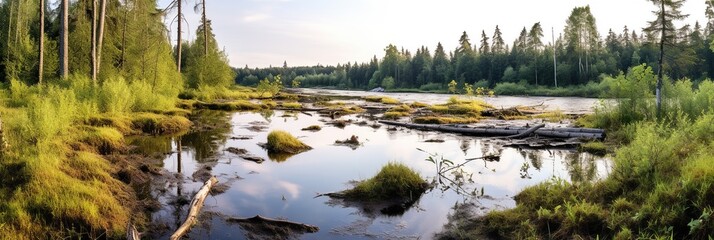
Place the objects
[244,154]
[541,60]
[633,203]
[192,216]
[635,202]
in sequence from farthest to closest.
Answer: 1. [541,60]
2. [244,154]
3. [192,216]
4. [635,202]
5. [633,203]

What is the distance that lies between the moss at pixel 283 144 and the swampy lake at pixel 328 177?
18.1 inches

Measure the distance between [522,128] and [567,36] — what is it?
210ft

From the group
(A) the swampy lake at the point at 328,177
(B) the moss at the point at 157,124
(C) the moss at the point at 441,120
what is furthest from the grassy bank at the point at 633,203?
(C) the moss at the point at 441,120

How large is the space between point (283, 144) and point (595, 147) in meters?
11.0

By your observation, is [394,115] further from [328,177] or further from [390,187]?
[390,187]

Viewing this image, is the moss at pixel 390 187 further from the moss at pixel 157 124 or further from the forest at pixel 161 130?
the moss at pixel 157 124

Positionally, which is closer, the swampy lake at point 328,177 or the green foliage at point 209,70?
the swampy lake at point 328,177

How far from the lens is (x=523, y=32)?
91.4 meters

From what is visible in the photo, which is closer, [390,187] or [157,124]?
[390,187]

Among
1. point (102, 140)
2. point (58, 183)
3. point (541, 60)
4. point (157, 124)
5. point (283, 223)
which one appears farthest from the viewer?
point (541, 60)

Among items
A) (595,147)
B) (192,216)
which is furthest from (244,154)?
(595,147)

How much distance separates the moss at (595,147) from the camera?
15.2 m

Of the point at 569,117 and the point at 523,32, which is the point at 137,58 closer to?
the point at 569,117

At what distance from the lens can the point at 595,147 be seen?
15531mm
